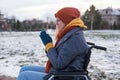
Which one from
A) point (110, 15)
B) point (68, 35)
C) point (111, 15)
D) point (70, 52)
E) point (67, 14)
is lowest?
point (111, 15)

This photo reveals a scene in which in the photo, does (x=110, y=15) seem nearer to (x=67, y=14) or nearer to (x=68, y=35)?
(x=67, y=14)

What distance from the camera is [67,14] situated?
4.08m

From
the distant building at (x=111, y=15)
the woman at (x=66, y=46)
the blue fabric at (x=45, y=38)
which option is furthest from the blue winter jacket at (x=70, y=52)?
the distant building at (x=111, y=15)

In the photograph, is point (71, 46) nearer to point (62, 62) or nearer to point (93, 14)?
point (62, 62)

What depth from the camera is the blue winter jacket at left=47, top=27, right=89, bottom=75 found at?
3.88 meters

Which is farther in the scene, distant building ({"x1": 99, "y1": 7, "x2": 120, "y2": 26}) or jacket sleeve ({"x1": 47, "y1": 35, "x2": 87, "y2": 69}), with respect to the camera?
distant building ({"x1": 99, "y1": 7, "x2": 120, "y2": 26})

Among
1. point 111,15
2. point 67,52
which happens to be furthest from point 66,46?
point 111,15

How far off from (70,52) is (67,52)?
0.03m

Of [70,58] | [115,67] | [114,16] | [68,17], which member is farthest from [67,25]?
[114,16]

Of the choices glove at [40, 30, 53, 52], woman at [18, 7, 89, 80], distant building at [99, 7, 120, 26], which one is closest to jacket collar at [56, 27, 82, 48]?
woman at [18, 7, 89, 80]

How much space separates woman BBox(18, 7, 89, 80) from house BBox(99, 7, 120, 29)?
106374 millimetres

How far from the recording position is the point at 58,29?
4.11 meters

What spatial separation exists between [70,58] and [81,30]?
1.08 ft

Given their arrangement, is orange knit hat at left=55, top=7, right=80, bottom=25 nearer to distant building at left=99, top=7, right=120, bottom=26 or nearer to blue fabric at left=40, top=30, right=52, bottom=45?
blue fabric at left=40, top=30, right=52, bottom=45
